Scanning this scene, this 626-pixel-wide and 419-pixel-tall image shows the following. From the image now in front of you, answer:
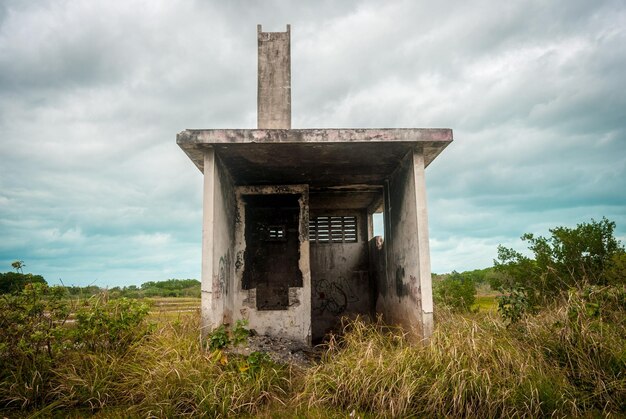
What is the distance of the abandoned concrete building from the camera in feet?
20.0

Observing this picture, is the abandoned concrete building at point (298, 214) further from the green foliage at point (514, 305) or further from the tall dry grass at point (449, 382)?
the tall dry grass at point (449, 382)

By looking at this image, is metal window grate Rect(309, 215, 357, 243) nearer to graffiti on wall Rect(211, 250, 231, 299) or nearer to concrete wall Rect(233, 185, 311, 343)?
concrete wall Rect(233, 185, 311, 343)

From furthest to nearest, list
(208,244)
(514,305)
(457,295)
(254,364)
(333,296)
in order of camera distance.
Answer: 1. (333,296)
2. (457,295)
3. (208,244)
4. (514,305)
5. (254,364)

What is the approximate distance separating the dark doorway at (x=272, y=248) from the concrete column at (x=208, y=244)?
1.73 meters

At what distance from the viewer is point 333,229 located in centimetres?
1106

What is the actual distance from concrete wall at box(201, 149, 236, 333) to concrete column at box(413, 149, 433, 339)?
118 inches

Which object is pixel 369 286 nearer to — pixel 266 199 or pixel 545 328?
pixel 266 199

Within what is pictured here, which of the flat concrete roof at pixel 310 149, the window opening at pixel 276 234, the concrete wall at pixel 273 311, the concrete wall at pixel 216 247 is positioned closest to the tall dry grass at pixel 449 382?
the concrete wall at pixel 216 247

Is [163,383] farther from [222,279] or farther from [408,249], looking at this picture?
[408,249]

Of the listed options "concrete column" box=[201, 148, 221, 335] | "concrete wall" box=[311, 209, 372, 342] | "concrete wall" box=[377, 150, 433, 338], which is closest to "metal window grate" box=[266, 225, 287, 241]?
"concrete wall" box=[377, 150, 433, 338]

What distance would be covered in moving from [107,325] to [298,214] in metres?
4.00

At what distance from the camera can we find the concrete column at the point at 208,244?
5.83m

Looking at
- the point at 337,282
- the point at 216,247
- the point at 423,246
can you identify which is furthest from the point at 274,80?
the point at 337,282

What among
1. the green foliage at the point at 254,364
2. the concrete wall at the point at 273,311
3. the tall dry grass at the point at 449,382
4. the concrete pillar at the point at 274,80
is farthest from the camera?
the concrete pillar at the point at 274,80
